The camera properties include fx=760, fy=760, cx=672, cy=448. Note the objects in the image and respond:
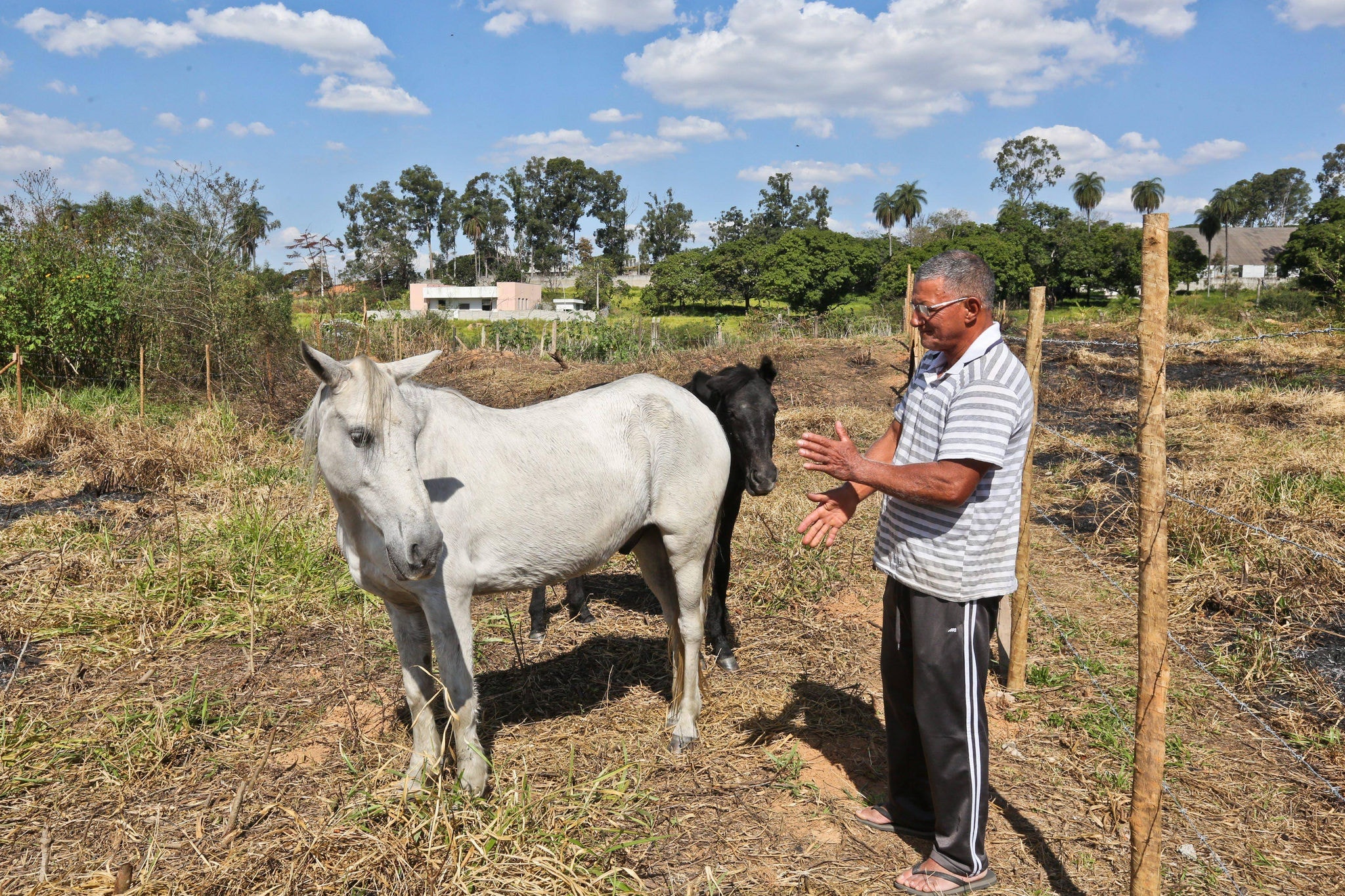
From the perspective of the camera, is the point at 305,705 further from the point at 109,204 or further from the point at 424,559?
the point at 109,204

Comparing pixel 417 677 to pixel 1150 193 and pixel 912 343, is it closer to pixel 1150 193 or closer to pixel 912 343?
pixel 912 343

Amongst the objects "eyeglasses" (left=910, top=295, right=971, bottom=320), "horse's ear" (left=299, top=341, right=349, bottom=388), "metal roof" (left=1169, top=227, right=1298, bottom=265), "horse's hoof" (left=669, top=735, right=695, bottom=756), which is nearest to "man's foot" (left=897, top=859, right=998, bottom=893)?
"horse's hoof" (left=669, top=735, right=695, bottom=756)

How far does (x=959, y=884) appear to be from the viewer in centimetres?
277

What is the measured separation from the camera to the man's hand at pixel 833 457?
257 cm

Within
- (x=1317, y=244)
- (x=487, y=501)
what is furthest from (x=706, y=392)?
(x=1317, y=244)

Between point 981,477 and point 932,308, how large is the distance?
0.61m

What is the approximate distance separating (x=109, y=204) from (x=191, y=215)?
12.1 meters

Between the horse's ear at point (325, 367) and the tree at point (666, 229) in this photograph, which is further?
→ the tree at point (666, 229)

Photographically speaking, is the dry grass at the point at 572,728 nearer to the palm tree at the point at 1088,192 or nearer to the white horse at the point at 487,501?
the white horse at the point at 487,501

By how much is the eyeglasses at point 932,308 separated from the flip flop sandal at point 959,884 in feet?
6.69

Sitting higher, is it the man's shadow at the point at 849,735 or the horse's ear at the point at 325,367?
the horse's ear at the point at 325,367

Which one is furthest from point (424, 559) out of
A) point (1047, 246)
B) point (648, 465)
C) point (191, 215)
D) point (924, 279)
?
point (1047, 246)

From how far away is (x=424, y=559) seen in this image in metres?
2.76

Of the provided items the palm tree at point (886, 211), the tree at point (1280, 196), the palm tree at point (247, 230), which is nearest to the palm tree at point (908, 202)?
the palm tree at point (886, 211)
